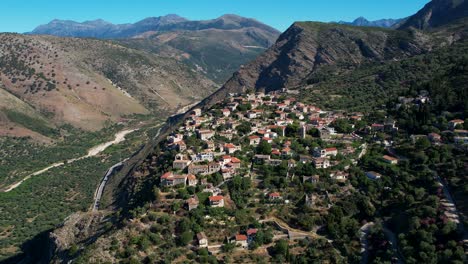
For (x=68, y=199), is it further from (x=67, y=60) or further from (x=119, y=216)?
(x=67, y=60)

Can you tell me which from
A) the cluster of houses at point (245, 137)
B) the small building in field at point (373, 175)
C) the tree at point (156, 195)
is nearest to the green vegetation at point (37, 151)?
the cluster of houses at point (245, 137)

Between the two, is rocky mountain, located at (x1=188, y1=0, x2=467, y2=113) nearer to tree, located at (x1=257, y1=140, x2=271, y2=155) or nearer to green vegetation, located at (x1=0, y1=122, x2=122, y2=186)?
green vegetation, located at (x1=0, y1=122, x2=122, y2=186)

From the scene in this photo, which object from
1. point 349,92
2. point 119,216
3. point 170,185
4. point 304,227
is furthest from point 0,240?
point 349,92

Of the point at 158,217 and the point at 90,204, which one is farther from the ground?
the point at 158,217

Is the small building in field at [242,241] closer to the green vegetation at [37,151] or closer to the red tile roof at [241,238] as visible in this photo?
the red tile roof at [241,238]

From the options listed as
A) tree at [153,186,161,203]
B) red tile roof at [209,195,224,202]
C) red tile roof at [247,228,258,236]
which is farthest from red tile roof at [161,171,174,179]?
red tile roof at [247,228,258,236]
